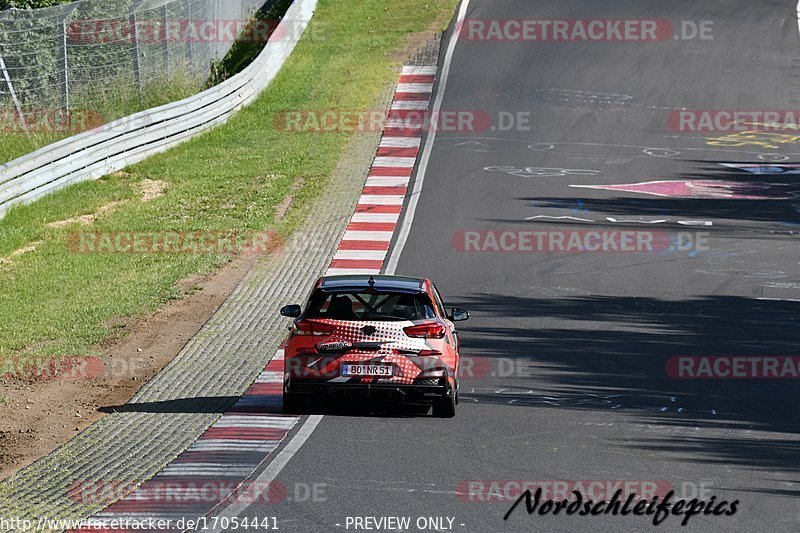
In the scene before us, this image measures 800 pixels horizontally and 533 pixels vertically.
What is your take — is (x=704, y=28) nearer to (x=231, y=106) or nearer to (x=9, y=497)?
(x=231, y=106)

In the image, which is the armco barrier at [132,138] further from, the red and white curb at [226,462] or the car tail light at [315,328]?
the car tail light at [315,328]

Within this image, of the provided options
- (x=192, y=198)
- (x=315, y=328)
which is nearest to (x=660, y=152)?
(x=192, y=198)

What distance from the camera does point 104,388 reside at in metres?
14.5

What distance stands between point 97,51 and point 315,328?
17.0 m

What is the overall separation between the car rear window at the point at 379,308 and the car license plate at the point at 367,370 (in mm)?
543

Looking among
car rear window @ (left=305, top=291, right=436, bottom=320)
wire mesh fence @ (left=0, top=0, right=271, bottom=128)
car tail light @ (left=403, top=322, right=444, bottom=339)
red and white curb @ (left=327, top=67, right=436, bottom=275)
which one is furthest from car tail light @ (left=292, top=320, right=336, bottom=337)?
wire mesh fence @ (left=0, top=0, right=271, bottom=128)

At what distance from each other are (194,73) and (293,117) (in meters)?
3.48

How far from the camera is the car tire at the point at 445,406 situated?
42.1ft

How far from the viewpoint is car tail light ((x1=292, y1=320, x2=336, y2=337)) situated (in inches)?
500

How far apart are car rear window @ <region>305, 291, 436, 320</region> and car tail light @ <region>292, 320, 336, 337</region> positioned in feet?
0.53

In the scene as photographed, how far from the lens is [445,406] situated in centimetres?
1292

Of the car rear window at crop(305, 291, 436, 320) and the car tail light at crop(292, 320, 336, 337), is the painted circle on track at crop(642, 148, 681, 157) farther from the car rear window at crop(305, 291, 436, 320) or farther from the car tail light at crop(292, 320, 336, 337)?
the car tail light at crop(292, 320, 336, 337)

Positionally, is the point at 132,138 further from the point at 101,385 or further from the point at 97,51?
the point at 101,385

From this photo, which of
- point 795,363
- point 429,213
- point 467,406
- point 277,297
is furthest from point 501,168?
point 467,406
